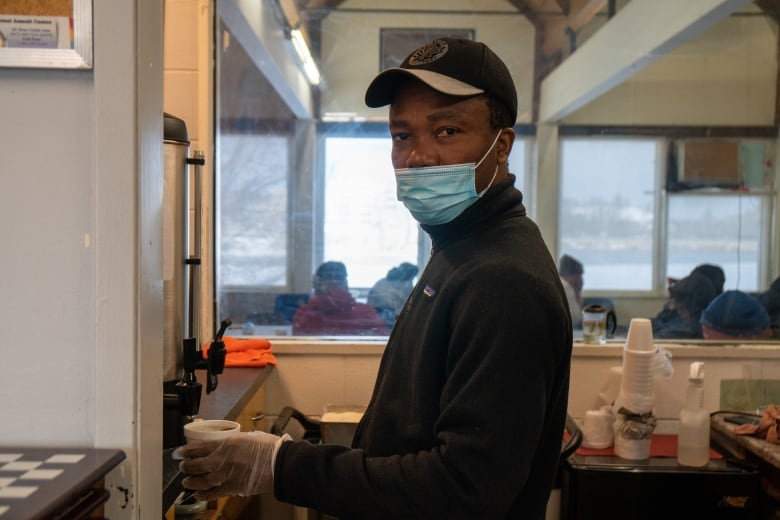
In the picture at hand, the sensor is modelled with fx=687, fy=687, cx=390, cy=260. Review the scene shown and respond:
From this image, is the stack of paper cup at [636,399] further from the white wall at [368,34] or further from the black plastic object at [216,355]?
the white wall at [368,34]

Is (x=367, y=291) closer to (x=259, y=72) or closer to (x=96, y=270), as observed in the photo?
(x=259, y=72)

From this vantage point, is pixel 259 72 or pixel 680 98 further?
pixel 680 98

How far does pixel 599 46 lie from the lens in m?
3.35

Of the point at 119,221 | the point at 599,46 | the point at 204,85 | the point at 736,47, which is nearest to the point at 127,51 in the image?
the point at 119,221

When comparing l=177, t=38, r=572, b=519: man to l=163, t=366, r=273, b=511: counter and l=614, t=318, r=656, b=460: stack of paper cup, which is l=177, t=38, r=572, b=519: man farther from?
l=614, t=318, r=656, b=460: stack of paper cup

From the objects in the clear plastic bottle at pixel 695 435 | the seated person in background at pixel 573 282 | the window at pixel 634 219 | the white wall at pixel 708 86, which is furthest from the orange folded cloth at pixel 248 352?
the window at pixel 634 219

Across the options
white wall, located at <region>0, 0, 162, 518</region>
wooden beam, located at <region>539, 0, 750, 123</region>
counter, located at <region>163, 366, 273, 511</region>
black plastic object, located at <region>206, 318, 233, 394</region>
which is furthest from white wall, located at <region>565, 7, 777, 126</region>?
white wall, located at <region>0, 0, 162, 518</region>

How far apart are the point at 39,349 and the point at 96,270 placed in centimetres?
12

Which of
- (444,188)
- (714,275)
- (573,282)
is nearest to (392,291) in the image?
(573,282)

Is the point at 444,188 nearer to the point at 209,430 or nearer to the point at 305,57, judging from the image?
the point at 209,430

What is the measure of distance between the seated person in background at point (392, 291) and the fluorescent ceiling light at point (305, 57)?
36.1 inches

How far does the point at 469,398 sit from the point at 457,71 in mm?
498

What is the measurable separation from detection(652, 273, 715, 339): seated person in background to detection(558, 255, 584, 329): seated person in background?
43cm

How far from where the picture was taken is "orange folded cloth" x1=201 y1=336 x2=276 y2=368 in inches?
89.7
